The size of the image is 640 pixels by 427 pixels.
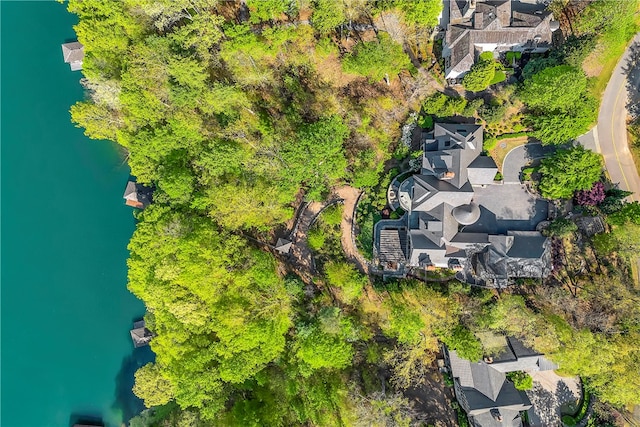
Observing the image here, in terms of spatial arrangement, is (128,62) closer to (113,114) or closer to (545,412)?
(113,114)

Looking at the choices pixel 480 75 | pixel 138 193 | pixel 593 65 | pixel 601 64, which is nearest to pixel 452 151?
pixel 480 75

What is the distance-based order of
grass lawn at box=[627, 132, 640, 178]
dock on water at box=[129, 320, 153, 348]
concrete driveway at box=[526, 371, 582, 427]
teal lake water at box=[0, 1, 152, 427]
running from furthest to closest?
teal lake water at box=[0, 1, 152, 427], dock on water at box=[129, 320, 153, 348], concrete driveway at box=[526, 371, 582, 427], grass lawn at box=[627, 132, 640, 178]

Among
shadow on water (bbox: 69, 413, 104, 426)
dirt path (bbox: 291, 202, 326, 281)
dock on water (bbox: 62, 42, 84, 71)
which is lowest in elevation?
shadow on water (bbox: 69, 413, 104, 426)

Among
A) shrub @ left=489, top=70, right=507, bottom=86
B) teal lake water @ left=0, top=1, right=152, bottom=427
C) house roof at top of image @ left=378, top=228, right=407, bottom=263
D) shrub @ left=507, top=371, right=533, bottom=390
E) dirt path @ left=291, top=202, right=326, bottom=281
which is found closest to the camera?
shrub @ left=507, top=371, right=533, bottom=390

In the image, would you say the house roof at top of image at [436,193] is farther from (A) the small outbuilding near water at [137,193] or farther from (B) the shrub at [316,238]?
(A) the small outbuilding near water at [137,193]

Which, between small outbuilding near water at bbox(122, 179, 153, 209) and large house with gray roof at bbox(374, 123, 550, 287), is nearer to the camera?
large house with gray roof at bbox(374, 123, 550, 287)

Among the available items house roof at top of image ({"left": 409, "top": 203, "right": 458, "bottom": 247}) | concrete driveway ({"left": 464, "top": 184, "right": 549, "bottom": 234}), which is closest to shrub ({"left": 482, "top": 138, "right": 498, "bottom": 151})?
concrete driveway ({"left": 464, "top": 184, "right": 549, "bottom": 234})

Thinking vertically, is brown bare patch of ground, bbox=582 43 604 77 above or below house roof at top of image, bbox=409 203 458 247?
above

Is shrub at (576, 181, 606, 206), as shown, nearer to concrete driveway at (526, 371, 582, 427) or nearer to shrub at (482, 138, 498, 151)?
shrub at (482, 138, 498, 151)
